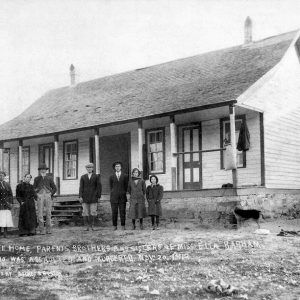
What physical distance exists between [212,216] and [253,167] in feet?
8.14

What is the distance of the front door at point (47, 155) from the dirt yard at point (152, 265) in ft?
28.0

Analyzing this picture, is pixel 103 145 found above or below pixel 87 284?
above

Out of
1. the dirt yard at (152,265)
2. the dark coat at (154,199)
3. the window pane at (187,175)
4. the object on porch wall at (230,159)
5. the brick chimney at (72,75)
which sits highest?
the brick chimney at (72,75)

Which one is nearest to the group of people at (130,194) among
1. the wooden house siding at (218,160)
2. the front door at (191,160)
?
the wooden house siding at (218,160)

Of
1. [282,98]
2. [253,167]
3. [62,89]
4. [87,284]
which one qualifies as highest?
[62,89]

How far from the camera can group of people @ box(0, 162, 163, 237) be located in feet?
42.4

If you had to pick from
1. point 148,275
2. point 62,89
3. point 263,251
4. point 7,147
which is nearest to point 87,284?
point 148,275

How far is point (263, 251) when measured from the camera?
9320 millimetres

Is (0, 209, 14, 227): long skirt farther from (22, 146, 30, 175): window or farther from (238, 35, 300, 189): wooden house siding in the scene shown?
(22, 146, 30, 175): window

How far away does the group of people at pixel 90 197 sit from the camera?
1293cm

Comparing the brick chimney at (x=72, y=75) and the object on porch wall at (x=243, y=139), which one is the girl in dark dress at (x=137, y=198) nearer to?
the object on porch wall at (x=243, y=139)

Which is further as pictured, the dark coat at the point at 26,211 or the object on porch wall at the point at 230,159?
the object on porch wall at the point at 230,159

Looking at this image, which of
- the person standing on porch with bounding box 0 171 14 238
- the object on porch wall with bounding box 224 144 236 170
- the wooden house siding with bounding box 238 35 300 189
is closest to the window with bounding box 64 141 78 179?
the person standing on porch with bounding box 0 171 14 238

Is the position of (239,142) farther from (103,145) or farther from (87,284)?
(87,284)
